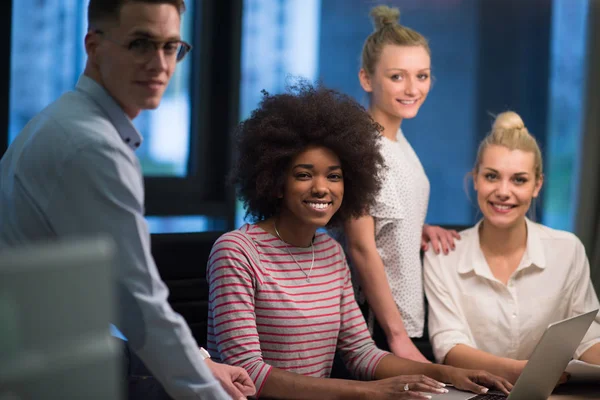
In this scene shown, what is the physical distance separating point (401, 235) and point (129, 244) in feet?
4.24

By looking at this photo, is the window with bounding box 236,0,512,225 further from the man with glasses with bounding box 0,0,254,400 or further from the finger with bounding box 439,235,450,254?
the man with glasses with bounding box 0,0,254,400

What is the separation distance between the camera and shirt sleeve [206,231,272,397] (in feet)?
5.74

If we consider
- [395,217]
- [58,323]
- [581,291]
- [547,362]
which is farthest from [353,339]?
[58,323]

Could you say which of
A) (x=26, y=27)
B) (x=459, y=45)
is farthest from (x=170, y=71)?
(x=459, y=45)

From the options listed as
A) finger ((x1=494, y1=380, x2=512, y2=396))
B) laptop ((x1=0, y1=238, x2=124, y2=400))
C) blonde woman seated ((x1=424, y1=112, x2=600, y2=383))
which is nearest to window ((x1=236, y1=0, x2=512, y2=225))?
blonde woman seated ((x1=424, y1=112, x2=600, y2=383))

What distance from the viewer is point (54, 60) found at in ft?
10.6

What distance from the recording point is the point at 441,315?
234cm

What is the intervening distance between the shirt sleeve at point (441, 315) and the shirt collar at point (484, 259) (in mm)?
67

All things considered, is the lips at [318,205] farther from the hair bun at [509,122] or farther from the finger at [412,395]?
the hair bun at [509,122]

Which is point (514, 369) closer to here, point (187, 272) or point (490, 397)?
point (490, 397)

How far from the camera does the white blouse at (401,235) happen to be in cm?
235

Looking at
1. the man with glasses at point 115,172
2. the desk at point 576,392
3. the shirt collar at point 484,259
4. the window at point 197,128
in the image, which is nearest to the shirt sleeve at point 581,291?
the shirt collar at point 484,259

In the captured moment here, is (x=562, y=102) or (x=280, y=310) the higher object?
(x=562, y=102)

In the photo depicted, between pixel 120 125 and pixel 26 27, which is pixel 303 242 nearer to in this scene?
pixel 120 125
